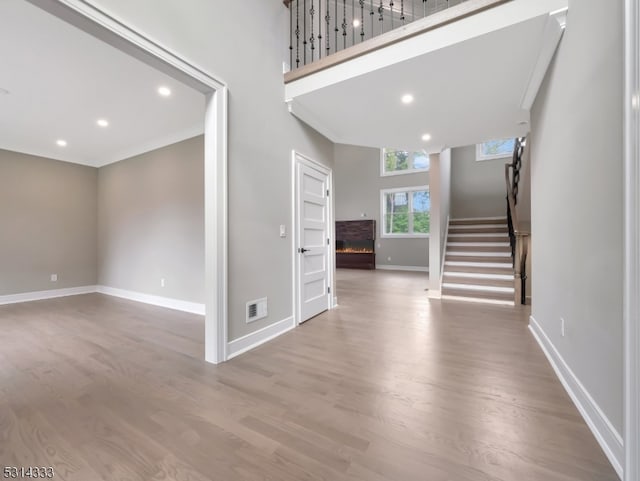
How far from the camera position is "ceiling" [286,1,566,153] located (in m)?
2.03

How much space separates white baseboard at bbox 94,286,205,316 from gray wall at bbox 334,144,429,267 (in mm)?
6398

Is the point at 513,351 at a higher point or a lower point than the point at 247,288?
lower

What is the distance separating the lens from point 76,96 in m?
2.99

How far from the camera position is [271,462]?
1216 millimetres

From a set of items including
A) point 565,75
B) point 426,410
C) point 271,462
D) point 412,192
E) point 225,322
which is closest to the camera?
point 271,462

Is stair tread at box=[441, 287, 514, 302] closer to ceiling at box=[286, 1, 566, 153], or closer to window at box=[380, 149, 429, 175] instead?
ceiling at box=[286, 1, 566, 153]

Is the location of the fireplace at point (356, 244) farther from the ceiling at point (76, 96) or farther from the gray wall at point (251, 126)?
the ceiling at point (76, 96)

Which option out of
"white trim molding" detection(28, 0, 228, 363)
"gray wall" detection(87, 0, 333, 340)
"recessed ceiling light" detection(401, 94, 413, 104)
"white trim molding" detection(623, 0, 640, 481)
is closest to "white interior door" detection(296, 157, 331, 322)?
"gray wall" detection(87, 0, 333, 340)

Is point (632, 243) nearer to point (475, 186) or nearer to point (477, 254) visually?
point (477, 254)

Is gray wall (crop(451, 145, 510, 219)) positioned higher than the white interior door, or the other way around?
gray wall (crop(451, 145, 510, 219))

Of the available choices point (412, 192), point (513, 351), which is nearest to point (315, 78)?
point (513, 351)

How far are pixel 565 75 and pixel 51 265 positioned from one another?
7499 mm

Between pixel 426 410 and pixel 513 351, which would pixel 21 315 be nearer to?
pixel 426 410

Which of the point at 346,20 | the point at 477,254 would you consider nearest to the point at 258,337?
the point at 477,254
